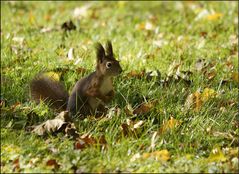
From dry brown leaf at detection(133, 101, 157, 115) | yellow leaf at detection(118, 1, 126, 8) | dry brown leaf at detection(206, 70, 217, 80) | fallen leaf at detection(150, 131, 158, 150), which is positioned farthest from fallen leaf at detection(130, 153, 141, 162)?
yellow leaf at detection(118, 1, 126, 8)

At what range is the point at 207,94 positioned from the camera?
4438mm

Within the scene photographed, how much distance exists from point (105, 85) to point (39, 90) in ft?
1.55

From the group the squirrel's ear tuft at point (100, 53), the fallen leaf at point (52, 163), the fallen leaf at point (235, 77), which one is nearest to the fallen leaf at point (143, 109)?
the squirrel's ear tuft at point (100, 53)

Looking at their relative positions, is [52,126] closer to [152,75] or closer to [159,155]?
[159,155]

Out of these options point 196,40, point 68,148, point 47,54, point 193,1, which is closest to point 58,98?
point 68,148

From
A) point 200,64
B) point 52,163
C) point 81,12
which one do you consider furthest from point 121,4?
point 52,163

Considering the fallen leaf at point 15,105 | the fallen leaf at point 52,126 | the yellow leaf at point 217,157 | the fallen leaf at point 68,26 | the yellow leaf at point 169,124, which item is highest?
the fallen leaf at point 68,26

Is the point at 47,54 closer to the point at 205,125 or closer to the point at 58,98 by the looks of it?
the point at 58,98

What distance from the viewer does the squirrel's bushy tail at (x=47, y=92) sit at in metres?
4.24

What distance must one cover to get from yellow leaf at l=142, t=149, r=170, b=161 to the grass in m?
0.03

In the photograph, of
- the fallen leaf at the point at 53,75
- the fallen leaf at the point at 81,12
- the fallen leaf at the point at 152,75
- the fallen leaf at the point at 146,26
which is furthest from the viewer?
the fallen leaf at the point at 81,12

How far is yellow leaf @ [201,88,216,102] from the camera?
436 centimetres

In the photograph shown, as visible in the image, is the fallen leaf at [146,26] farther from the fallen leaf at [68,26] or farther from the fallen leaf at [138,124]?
the fallen leaf at [138,124]

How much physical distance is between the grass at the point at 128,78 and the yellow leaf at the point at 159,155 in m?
0.03
